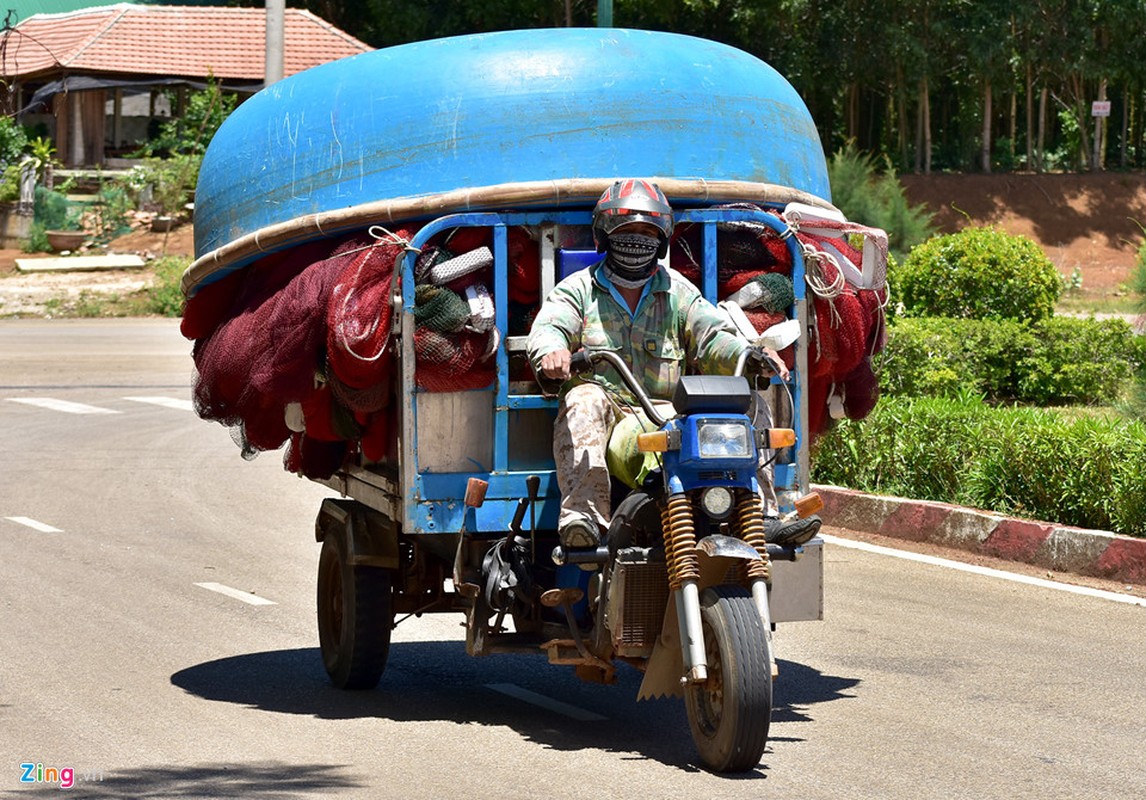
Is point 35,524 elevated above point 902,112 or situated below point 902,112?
below

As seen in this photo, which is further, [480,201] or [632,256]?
[480,201]

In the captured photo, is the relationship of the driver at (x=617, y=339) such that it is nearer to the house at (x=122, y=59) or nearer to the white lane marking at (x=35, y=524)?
the white lane marking at (x=35, y=524)

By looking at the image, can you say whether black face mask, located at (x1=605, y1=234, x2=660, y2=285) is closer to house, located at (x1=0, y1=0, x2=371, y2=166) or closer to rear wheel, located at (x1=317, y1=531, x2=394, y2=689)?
rear wheel, located at (x1=317, y1=531, x2=394, y2=689)

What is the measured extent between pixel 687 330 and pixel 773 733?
61.6 inches

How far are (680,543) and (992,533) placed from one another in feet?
17.2

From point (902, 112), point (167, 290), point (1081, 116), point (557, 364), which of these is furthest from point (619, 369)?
point (1081, 116)

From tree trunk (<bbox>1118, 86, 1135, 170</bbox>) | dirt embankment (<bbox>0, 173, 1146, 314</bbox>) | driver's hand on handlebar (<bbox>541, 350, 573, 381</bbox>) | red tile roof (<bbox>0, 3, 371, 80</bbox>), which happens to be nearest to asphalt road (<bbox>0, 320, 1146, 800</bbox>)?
driver's hand on handlebar (<bbox>541, 350, 573, 381</bbox>)

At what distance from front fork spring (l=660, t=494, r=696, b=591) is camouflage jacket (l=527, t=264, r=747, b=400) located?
74 centimetres

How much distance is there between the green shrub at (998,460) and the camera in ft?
34.0

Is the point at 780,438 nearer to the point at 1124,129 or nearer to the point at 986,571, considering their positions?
the point at 986,571

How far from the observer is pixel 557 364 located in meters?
6.34

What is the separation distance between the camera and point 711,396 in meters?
6.00

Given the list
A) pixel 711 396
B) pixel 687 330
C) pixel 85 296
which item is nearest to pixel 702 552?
pixel 711 396

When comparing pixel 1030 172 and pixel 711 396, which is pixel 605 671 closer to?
pixel 711 396
